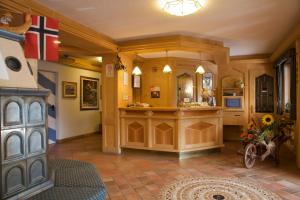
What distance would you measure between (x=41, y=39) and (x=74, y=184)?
1.88 metres

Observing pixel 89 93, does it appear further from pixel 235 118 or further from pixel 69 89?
pixel 235 118

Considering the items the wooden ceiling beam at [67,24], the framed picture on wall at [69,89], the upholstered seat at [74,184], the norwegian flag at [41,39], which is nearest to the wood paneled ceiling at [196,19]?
the wooden ceiling beam at [67,24]

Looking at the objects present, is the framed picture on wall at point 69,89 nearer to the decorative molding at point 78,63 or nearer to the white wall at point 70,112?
the white wall at point 70,112

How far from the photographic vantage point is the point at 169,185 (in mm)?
3180

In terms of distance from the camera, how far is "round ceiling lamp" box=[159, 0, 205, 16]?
2.93 m

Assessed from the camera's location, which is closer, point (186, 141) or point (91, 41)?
point (91, 41)

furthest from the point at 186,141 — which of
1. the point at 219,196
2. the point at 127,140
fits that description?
the point at 219,196

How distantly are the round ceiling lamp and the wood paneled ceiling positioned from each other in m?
0.13

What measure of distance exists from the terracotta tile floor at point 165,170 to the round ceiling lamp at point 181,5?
8.22 feet

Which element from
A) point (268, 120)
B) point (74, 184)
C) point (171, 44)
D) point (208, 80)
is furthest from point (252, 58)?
point (74, 184)

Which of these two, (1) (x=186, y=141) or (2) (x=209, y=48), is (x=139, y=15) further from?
(1) (x=186, y=141)

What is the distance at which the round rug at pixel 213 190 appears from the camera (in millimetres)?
2770

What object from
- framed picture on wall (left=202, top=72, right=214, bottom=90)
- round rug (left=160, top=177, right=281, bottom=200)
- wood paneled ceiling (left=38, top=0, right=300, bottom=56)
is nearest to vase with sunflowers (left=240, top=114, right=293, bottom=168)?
round rug (left=160, top=177, right=281, bottom=200)

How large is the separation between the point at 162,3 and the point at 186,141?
9.48 ft
